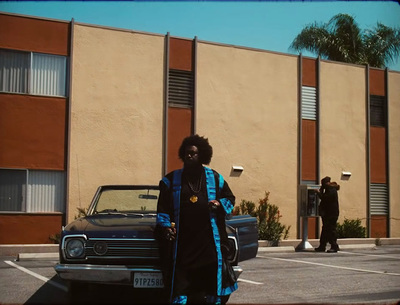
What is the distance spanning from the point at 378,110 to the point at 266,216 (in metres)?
6.70

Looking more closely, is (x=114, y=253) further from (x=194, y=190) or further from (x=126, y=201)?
(x=126, y=201)

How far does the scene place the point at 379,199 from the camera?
20.1m

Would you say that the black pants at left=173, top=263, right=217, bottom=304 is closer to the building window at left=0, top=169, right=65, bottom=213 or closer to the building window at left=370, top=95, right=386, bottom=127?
the building window at left=0, top=169, right=65, bottom=213

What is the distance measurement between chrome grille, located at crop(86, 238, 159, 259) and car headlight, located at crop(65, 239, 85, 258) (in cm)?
7

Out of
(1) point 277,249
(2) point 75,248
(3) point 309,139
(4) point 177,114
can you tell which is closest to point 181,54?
(4) point 177,114

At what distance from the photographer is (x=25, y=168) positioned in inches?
582

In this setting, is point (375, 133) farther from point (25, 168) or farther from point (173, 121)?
point (25, 168)

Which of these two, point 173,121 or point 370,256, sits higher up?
point 173,121

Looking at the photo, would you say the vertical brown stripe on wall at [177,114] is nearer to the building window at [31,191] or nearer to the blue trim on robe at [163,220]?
the building window at [31,191]

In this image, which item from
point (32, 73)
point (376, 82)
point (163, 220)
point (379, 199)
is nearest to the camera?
point (163, 220)

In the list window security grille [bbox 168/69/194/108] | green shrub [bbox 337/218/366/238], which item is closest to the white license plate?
window security grille [bbox 168/69/194/108]

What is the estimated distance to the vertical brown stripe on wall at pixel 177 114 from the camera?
16.5 meters

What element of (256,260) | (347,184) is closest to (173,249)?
(256,260)

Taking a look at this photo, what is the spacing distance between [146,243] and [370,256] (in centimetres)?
898
